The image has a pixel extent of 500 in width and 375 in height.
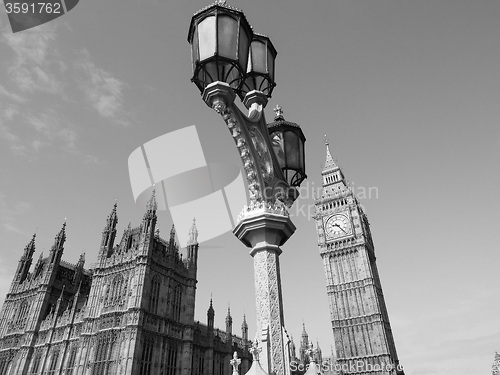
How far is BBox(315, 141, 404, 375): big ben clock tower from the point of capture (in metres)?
48.5

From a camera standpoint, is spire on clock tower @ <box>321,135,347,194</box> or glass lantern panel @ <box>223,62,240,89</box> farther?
spire on clock tower @ <box>321,135,347,194</box>

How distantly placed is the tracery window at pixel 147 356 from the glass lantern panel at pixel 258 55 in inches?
1300

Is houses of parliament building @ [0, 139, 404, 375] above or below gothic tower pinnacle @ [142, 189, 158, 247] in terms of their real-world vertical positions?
below

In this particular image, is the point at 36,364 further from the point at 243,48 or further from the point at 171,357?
the point at 243,48

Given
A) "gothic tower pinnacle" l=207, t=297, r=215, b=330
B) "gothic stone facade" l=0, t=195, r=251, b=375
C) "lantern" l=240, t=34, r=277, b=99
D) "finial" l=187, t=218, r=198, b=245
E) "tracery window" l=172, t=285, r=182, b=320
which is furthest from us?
"finial" l=187, t=218, r=198, b=245

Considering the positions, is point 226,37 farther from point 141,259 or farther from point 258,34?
point 141,259

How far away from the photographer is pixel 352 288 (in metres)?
54.4

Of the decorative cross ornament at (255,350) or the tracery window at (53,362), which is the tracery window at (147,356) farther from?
the decorative cross ornament at (255,350)

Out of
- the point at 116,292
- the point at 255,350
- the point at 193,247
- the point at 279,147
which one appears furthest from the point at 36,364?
the point at 255,350

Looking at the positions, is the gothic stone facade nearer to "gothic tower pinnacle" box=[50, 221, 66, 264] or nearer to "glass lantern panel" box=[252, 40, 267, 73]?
"gothic tower pinnacle" box=[50, 221, 66, 264]

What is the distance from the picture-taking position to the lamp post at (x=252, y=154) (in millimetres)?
4363

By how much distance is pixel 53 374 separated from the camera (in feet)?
115

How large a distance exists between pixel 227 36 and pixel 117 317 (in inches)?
1357

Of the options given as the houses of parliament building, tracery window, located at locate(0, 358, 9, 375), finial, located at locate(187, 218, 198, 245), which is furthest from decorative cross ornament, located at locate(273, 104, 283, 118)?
tracery window, located at locate(0, 358, 9, 375)
